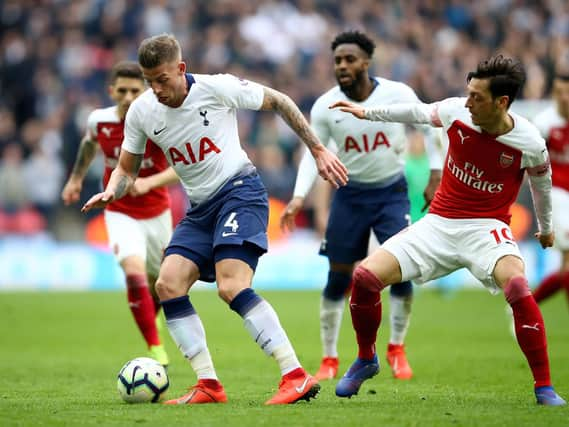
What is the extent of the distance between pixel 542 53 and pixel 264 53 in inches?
243

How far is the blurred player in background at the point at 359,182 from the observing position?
9852 mm

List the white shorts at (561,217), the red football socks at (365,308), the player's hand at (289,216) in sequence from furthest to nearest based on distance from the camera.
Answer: the white shorts at (561,217)
the player's hand at (289,216)
the red football socks at (365,308)

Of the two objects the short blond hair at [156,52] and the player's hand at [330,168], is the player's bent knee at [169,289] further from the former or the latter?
the short blond hair at [156,52]

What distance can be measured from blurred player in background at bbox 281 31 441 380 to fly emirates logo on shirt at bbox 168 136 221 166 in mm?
1973

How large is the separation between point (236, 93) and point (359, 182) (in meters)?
2.62

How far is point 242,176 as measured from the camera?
7875 millimetres

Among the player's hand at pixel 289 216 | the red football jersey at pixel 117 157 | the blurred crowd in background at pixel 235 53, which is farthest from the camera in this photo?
the blurred crowd in background at pixel 235 53

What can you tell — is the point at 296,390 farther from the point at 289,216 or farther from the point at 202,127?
the point at 289,216

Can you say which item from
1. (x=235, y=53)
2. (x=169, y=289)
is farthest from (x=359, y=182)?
(x=235, y=53)

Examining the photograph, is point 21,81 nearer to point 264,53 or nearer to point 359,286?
point 264,53

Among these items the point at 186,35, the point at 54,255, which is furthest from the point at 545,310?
the point at 186,35

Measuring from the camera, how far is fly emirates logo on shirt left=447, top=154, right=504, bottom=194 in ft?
25.0

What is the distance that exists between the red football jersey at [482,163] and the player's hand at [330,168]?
78cm

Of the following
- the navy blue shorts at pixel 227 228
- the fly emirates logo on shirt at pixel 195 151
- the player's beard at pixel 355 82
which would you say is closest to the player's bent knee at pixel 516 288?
the navy blue shorts at pixel 227 228
